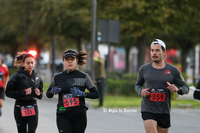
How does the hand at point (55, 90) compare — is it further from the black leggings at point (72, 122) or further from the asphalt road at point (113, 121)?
the asphalt road at point (113, 121)

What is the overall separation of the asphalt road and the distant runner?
3814 mm

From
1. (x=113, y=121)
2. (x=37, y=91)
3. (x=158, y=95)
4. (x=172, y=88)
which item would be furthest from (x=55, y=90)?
(x=113, y=121)

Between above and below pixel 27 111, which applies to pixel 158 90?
above

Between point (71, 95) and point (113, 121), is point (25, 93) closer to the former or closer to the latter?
point (71, 95)

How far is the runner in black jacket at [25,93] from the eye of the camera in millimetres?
6707

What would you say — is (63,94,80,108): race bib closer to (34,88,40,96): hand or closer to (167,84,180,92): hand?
A: (34,88,40,96): hand

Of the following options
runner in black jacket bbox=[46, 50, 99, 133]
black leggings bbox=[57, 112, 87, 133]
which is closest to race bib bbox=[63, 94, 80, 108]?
runner in black jacket bbox=[46, 50, 99, 133]

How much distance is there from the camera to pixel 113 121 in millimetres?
11711

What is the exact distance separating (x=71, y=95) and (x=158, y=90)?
121cm

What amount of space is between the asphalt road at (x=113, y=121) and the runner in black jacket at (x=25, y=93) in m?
2.93

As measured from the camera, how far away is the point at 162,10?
21172 mm

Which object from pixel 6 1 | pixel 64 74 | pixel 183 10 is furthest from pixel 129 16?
pixel 64 74

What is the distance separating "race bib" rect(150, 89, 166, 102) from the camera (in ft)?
19.9

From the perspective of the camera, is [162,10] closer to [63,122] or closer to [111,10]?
[111,10]
